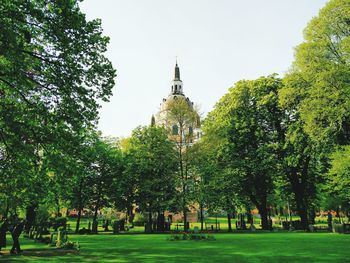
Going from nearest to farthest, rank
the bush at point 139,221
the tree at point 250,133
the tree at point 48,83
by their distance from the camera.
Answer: the tree at point 48,83 → the tree at point 250,133 → the bush at point 139,221

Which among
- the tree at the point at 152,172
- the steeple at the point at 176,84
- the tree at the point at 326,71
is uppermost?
the steeple at the point at 176,84

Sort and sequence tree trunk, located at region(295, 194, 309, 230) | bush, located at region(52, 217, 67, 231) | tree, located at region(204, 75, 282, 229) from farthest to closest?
1. bush, located at region(52, 217, 67, 231)
2. tree, located at region(204, 75, 282, 229)
3. tree trunk, located at region(295, 194, 309, 230)

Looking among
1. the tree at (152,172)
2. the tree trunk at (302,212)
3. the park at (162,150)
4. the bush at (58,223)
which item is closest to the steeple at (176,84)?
the park at (162,150)

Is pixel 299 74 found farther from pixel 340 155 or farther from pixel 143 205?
pixel 143 205

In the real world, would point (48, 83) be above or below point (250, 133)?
below

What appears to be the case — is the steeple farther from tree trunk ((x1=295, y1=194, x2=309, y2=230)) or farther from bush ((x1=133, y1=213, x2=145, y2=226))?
tree trunk ((x1=295, y1=194, x2=309, y2=230))

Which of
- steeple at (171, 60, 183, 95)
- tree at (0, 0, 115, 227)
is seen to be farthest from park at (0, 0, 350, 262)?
steeple at (171, 60, 183, 95)

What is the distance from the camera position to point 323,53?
28.3 meters

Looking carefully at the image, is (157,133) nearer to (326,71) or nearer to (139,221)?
(139,221)

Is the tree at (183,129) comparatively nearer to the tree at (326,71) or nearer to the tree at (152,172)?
the tree at (152,172)

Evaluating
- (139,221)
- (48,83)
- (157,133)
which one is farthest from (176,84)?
(48,83)

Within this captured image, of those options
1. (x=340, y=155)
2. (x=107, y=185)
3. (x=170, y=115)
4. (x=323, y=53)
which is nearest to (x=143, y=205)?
(x=107, y=185)

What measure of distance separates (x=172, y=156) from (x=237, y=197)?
1339cm

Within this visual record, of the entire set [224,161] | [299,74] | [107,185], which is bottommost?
[107,185]
